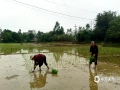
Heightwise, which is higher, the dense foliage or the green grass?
the dense foliage

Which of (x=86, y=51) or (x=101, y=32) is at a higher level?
(x=101, y=32)

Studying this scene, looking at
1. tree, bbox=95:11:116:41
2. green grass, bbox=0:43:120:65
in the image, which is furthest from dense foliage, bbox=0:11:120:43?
green grass, bbox=0:43:120:65

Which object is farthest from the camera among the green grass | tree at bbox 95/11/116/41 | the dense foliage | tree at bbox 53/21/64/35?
tree at bbox 53/21/64/35

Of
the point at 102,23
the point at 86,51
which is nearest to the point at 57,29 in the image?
the point at 102,23

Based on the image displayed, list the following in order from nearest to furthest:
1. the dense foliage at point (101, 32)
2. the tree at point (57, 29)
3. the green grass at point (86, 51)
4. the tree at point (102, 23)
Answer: the green grass at point (86, 51) < the dense foliage at point (101, 32) < the tree at point (102, 23) < the tree at point (57, 29)

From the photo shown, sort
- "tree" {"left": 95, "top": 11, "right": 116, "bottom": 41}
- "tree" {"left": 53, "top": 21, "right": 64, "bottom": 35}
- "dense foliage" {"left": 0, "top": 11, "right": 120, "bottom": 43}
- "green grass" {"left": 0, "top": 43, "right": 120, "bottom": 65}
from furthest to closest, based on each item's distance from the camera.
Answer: "tree" {"left": 53, "top": 21, "right": 64, "bottom": 35} < "tree" {"left": 95, "top": 11, "right": 116, "bottom": 41} < "dense foliage" {"left": 0, "top": 11, "right": 120, "bottom": 43} < "green grass" {"left": 0, "top": 43, "right": 120, "bottom": 65}

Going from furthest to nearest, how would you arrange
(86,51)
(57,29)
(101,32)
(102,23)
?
(57,29)
(102,23)
(101,32)
(86,51)

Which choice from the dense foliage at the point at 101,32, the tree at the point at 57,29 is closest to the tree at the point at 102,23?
the dense foliage at the point at 101,32

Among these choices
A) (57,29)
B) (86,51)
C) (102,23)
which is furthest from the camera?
(57,29)

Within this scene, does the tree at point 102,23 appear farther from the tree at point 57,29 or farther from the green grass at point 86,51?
the tree at point 57,29

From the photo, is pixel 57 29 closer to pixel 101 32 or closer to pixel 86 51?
pixel 101 32

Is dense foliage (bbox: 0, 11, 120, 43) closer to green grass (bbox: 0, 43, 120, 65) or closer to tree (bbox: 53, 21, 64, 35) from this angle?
tree (bbox: 53, 21, 64, 35)

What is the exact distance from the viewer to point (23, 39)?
7519 cm

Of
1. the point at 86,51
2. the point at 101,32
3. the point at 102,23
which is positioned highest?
the point at 102,23
